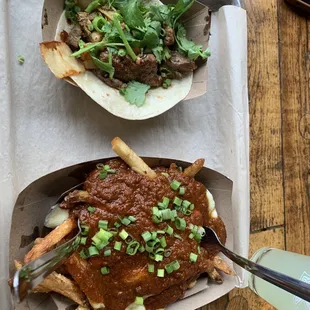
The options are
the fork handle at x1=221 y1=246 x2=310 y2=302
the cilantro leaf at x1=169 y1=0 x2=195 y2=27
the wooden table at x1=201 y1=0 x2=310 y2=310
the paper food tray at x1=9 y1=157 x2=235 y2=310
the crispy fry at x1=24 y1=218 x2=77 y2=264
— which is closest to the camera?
the fork handle at x1=221 y1=246 x2=310 y2=302

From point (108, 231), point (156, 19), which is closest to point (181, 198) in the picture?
point (108, 231)

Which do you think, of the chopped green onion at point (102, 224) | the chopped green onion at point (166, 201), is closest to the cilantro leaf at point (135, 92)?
the chopped green onion at point (166, 201)

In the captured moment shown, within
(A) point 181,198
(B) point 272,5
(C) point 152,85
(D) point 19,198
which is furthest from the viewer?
(B) point 272,5

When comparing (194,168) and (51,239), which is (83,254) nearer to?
(51,239)

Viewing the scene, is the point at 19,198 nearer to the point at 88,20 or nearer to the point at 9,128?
the point at 9,128

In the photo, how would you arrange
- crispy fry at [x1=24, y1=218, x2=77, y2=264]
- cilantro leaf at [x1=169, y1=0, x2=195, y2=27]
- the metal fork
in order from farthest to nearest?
cilantro leaf at [x1=169, y1=0, x2=195, y2=27]
crispy fry at [x1=24, y1=218, x2=77, y2=264]
the metal fork

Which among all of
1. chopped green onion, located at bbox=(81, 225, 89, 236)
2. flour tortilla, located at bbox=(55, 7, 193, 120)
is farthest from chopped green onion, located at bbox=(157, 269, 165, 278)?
flour tortilla, located at bbox=(55, 7, 193, 120)

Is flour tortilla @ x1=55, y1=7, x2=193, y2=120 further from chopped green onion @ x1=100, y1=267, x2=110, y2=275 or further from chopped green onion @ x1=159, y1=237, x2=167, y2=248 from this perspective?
chopped green onion @ x1=100, y1=267, x2=110, y2=275
